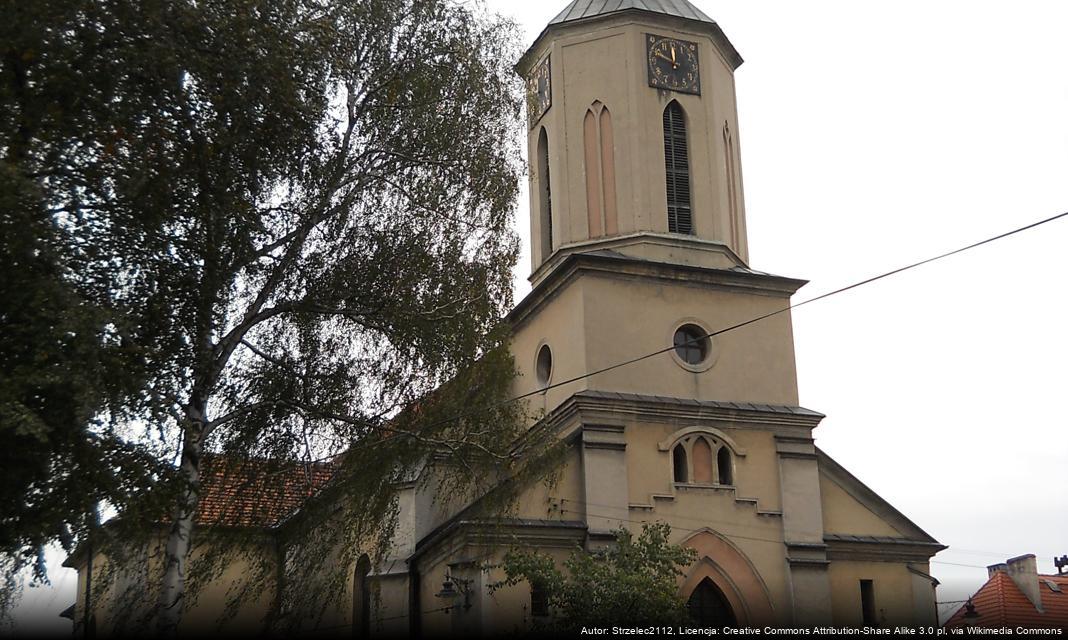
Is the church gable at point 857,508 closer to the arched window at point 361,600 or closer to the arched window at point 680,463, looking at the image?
the arched window at point 680,463

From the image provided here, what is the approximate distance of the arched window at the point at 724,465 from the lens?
24656 mm

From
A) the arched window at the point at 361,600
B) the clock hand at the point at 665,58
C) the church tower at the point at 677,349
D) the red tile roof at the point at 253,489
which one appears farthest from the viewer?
the clock hand at the point at 665,58

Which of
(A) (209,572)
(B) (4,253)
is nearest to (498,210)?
(A) (209,572)

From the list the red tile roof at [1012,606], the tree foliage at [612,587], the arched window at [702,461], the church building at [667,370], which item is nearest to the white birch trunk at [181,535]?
the tree foliage at [612,587]

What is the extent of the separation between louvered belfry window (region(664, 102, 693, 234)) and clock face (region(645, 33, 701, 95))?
1.62 feet

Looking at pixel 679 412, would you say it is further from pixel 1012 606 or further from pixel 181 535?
pixel 1012 606

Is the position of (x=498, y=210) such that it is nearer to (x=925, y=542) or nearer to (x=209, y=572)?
(x=209, y=572)

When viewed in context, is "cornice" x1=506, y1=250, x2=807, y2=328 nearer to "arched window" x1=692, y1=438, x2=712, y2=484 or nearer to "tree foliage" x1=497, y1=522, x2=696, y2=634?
"arched window" x1=692, y1=438, x2=712, y2=484

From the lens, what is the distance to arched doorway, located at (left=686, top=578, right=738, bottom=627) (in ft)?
77.3

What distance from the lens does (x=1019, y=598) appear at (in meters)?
38.1

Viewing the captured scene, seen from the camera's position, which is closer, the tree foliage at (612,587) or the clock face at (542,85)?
the tree foliage at (612,587)

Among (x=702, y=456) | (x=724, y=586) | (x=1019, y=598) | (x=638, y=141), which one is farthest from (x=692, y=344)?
(x=1019, y=598)

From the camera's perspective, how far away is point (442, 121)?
19.0 meters

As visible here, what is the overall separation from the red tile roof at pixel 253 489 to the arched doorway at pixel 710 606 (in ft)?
30.1
